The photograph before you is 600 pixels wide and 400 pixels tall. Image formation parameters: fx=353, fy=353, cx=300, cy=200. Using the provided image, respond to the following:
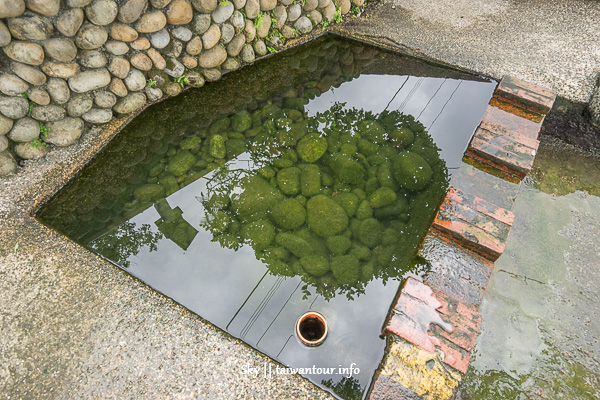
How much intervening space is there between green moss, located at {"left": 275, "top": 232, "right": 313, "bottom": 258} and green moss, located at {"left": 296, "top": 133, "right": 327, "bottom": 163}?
2.85 ft

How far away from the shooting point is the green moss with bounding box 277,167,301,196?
307 centimetres

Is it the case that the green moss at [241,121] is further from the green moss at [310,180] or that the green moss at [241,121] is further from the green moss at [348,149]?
the green moss at [348,149]

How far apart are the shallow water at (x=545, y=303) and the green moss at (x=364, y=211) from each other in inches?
39.0

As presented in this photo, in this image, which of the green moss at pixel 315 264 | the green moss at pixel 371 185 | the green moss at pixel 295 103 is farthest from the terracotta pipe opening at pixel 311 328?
the green moss at pixel 295 103

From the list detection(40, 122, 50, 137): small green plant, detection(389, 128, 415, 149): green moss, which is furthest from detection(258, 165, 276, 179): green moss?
detection(40, 122, 50, 137): small green plant

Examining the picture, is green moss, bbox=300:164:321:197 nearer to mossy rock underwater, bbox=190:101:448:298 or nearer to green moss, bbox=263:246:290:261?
mossy rock underwater, bbox=190:101:448:298

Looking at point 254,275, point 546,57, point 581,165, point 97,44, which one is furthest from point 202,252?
point 546,57

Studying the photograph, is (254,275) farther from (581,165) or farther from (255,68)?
(581,165)

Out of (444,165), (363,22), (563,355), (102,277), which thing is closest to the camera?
(563,355)

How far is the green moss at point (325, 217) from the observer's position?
2.80 metres

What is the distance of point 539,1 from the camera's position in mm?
5027

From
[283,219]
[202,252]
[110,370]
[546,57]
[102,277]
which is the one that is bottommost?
[110,370]

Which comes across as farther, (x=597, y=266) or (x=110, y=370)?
(x=597, y=266)

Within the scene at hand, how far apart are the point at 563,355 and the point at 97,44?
414 cm
